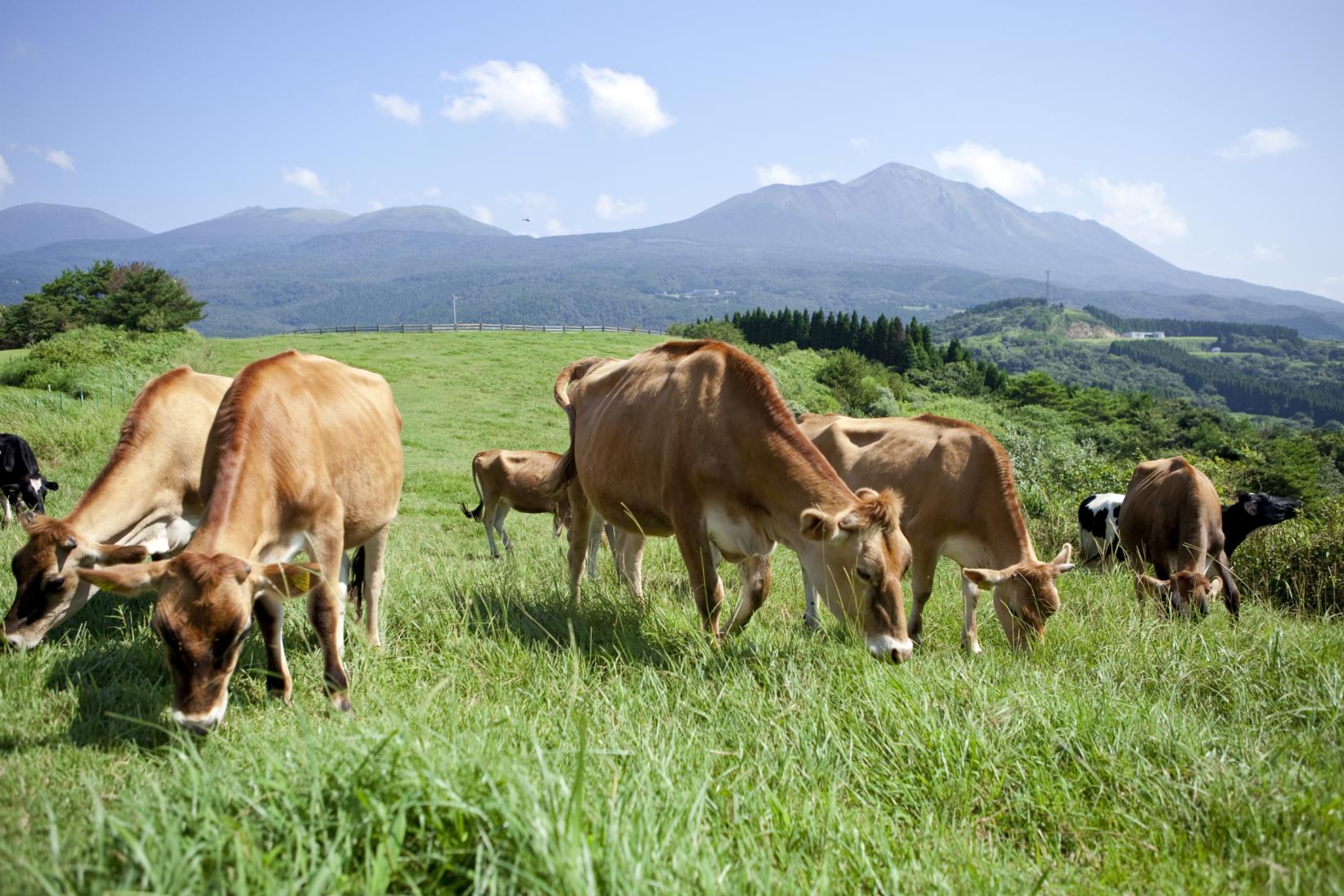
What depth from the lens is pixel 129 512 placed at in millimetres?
5797

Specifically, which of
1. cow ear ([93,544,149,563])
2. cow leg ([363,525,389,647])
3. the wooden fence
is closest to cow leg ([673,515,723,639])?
cow leg ([363,525,389,647])

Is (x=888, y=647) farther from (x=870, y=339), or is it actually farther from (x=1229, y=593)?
(x=870, y=339)

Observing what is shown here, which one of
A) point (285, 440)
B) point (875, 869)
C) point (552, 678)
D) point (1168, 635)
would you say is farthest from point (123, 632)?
point (1168, 635)

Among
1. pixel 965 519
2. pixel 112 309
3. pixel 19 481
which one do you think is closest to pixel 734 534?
pixel 965 519

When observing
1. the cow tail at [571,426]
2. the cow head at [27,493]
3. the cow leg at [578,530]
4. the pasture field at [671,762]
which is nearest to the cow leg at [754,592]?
the pasture field at [671,762]

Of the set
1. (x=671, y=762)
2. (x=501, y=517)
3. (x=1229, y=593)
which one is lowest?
(x=501, y=517)

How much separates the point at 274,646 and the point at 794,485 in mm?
3330

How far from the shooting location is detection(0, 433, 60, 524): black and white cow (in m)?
11.7

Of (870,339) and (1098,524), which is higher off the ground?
(870,339)

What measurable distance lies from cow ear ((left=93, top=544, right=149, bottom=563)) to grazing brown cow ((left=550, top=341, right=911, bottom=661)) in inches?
128

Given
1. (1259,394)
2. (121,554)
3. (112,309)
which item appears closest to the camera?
(121,554)

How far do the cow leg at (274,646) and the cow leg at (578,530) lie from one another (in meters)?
3.17

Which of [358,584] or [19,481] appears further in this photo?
[19,481]

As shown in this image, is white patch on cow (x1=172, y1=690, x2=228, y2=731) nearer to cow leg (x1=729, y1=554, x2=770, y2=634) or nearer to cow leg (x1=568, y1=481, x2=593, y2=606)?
cow leg (x1=729, y1=554, x2=770, y2=634)
